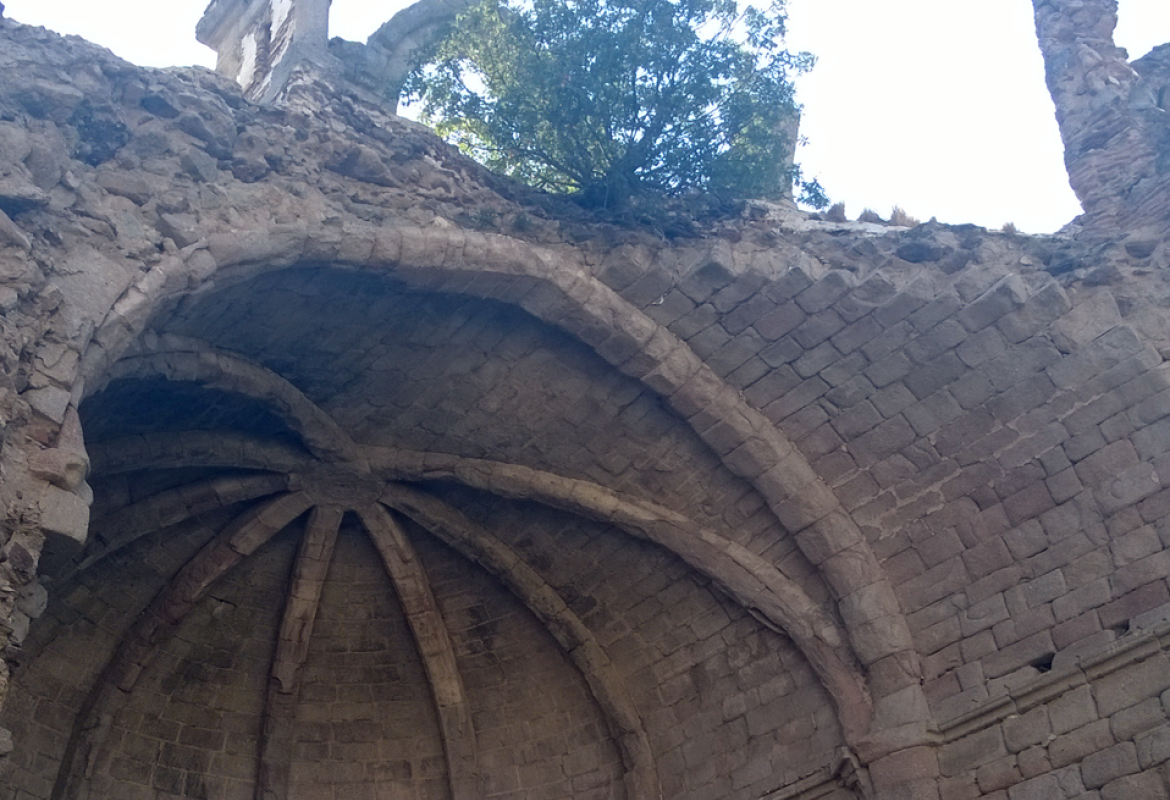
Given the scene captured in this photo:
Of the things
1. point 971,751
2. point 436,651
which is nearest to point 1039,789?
point 971,751

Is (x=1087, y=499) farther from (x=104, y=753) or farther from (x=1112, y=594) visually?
(x=104, y=753)

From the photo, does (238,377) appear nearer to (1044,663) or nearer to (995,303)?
(995,303)

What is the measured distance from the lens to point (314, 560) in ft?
29.8

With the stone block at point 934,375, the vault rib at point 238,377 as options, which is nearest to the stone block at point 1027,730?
the stone block at point 934,375

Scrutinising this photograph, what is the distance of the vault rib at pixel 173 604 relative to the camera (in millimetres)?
8609

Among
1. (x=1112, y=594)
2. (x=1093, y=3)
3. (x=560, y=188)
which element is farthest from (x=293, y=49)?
(x=1112, y=594)

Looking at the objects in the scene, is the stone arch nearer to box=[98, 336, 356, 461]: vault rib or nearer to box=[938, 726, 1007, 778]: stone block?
box=[938, 726, 1007, 778]: stone block

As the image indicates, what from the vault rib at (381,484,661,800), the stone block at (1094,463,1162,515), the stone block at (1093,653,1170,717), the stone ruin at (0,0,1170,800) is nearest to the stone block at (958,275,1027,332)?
the stone ruin at (0,0,1170,800)

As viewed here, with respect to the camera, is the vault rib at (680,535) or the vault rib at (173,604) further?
the vault rib at (173,604)

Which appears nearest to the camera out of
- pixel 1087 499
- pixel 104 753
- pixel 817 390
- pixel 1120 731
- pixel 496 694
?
pixel 1120 731

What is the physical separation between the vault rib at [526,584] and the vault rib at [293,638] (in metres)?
0.54

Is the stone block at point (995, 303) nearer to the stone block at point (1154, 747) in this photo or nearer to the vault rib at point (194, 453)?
the stone block at point (1154, 747)

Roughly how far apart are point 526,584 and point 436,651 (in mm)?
862

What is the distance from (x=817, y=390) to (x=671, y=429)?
0.99 m
